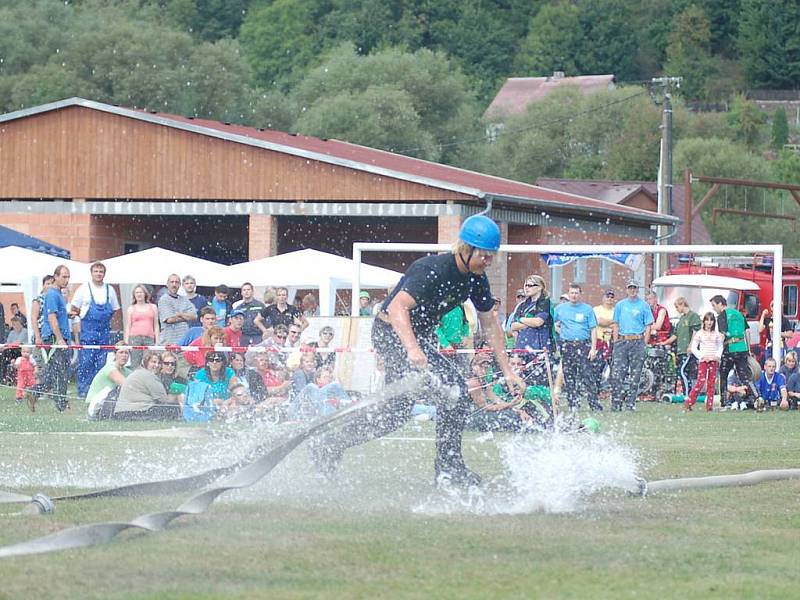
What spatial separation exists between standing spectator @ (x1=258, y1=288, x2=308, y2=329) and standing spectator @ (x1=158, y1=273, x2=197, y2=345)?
0.94 m

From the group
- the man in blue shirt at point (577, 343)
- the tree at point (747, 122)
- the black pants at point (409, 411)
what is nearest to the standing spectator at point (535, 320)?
the man in blue shirt at point (577, 343)

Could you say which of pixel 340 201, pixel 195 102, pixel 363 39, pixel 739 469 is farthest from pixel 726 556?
pixel 363 39

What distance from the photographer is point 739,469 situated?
10.3 metres

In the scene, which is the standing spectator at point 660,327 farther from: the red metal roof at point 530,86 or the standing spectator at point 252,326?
the red metal roof at point 530,86

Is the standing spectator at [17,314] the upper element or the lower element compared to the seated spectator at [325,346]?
upper

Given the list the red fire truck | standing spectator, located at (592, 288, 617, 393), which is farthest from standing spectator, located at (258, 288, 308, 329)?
the red fire truck

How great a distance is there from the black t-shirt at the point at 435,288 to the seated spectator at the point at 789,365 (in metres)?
12.1

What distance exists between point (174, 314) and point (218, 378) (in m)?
2.83

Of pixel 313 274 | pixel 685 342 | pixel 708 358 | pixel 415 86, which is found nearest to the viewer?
pixel 708 358

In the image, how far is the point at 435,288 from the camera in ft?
27.4

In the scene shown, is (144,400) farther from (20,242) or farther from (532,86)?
(532,86)

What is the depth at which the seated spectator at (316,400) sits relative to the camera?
15625 mm

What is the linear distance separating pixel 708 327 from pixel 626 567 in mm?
13990

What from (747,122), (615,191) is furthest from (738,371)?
(747,122)
